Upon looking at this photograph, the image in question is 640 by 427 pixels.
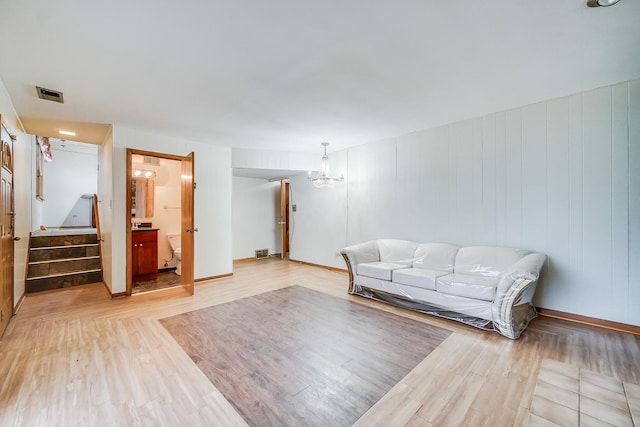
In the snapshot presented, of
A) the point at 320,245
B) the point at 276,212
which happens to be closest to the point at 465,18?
the point at 320,245

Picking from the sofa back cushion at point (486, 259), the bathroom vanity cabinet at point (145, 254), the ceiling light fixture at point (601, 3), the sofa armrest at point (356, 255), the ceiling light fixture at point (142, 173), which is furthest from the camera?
the ceiling light fixture at point (142, 173)

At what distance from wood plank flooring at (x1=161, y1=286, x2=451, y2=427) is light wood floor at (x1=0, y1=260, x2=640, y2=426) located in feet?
0.38

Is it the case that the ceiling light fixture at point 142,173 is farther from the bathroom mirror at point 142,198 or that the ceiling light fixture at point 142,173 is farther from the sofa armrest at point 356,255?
the sofa armrest at point 356,255

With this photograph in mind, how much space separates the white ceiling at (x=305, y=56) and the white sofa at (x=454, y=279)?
6.25 feet

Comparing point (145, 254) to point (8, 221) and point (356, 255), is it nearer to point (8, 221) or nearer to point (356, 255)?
point (8, 221)

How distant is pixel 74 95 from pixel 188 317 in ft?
9.02

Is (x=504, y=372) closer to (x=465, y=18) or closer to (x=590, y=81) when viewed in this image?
(x=465, y=18)

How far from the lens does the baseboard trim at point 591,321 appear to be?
2756mm

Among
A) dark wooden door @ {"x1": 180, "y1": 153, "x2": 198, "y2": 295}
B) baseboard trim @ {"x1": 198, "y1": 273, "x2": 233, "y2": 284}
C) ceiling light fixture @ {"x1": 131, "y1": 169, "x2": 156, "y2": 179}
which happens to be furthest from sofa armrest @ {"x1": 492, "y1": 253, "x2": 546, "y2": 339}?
ceiling light fixture @ {"x1": 131, "y1": 169, "x2": 156, "y2": 179}

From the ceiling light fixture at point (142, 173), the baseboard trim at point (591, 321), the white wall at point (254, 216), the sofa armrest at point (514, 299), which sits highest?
the ceiling light fixture at point (142, 173)

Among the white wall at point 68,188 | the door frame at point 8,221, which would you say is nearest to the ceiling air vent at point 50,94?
the door frame at point 8,221

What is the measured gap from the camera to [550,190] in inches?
125

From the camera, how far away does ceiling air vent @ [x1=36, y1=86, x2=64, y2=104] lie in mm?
2738

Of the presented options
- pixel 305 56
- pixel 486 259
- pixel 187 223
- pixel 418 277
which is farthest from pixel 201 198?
pixel 486 259
